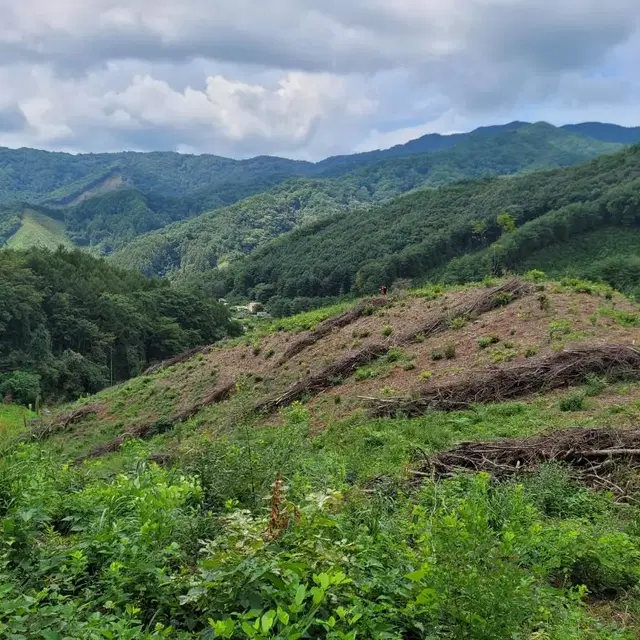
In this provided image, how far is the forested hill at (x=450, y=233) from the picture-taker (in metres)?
75.8

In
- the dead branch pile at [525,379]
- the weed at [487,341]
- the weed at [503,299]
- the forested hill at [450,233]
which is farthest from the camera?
the forested hill at [450,233]

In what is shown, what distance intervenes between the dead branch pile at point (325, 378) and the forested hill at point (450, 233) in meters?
60.5

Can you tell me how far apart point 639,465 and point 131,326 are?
56.0m

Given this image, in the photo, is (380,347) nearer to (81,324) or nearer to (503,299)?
(503,299)

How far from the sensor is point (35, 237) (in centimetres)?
19900

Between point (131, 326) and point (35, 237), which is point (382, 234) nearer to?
point (131, 326)

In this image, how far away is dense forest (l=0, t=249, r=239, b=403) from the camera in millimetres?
45375

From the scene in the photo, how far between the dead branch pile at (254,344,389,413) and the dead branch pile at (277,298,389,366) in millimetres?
3188

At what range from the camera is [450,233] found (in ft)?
299

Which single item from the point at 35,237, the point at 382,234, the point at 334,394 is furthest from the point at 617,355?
the point at 35,237

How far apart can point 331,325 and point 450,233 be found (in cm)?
7784

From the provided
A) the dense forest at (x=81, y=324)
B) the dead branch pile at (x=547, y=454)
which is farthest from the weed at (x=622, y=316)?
the dense forest at (x=81, y=324)

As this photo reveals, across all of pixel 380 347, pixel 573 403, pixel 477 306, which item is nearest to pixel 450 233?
pixel 477 306

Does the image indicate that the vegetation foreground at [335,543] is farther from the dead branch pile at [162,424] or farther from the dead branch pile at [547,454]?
the dead branch pile at [162,424]
